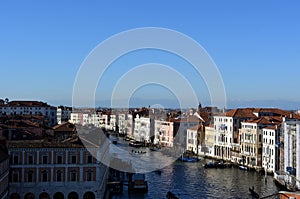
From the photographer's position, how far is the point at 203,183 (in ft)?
71.5

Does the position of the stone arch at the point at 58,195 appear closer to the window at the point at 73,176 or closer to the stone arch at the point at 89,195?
the window at the point at 73,176

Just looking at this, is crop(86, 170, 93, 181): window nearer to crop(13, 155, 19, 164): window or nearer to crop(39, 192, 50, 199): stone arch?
crop(39, 192, 50, 199): stone arch

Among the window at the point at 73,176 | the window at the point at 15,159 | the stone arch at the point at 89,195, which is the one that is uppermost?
the window at the point at 15,159

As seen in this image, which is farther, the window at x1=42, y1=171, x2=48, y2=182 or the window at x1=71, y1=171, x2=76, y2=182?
the window at x1=71, y1=171, x2=76, y2=182

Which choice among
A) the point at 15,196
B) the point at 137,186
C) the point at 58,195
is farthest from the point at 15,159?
the point at 137,186

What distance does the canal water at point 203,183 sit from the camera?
18969 mm

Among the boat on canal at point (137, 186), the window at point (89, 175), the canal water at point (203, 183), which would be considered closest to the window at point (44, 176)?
the window at point (89, 175)

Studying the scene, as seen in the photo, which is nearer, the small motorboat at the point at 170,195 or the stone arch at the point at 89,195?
the stone arch at the point at 89,195

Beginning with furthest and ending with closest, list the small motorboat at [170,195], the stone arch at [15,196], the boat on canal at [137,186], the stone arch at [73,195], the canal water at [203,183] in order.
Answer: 1. the boat on canal at [137,186]
2. the canal water at [203,183]
3. the small motorboat at [170,195]
4. the stone arch at [73,195]
5. the stone arch at [15,196]

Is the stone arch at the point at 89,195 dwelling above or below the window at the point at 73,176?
below

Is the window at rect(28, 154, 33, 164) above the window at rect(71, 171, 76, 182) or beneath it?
above

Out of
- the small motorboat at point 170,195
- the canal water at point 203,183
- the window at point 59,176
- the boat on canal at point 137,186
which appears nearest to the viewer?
the window at point 59,176

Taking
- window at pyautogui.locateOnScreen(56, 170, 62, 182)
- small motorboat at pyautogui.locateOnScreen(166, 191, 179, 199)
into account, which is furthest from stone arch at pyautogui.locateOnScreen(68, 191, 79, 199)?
small motorboat at pyautogui.locateOnScreen(166, 191, 179, 199)

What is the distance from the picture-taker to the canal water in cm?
1897
